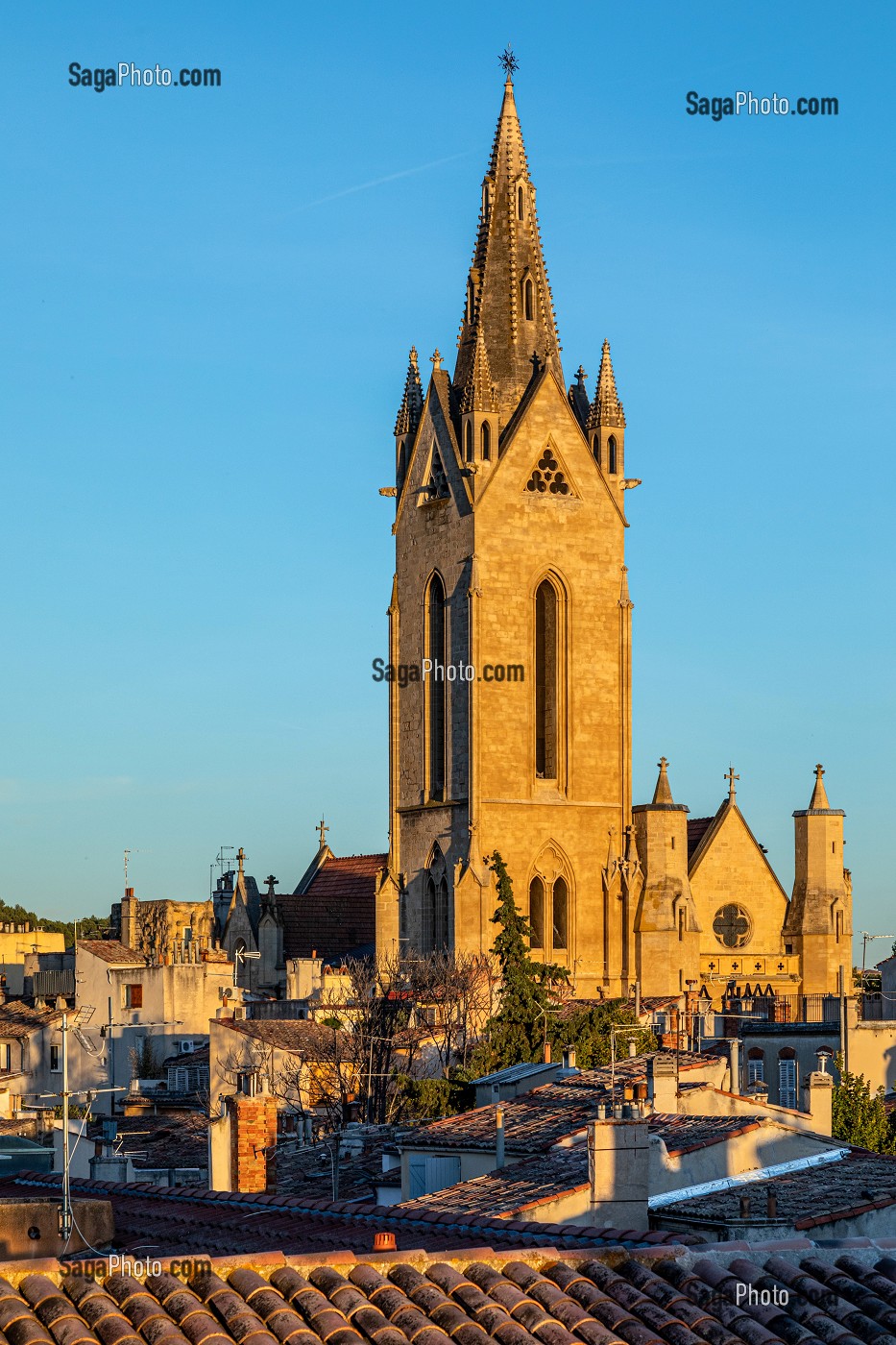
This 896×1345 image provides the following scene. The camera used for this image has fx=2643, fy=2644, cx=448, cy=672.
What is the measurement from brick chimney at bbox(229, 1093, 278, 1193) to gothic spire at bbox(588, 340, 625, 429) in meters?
45.9

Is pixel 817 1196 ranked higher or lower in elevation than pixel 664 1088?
lower

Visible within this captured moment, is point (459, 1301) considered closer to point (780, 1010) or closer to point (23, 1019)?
point (780, 1010)

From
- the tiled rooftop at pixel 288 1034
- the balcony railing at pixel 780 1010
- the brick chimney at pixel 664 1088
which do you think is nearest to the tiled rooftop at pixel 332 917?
the balcony railing at pixel 780 1010

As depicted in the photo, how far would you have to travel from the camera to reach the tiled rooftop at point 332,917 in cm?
8031

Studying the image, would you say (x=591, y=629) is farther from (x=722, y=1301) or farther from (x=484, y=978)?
(x=722, y=1301)

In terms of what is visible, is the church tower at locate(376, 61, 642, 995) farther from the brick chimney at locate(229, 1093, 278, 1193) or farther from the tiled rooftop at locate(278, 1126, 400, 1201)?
the brick chimney at locate(229, 1093, 278, 1193)

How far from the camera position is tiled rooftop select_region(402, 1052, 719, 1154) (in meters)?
28.8

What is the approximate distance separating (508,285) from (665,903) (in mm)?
17562

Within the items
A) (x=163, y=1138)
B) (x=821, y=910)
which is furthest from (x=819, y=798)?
(x=163, y=1138)

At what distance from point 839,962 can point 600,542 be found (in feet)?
43.8

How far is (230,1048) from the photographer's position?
46312 millimetres

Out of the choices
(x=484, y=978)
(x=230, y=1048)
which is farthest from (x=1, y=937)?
(x=230, y=1048)

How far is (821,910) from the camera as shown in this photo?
72.8 metres

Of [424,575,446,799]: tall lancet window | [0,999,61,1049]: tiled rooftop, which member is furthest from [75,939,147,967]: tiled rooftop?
[424,575,446,799]: tall lancet window
